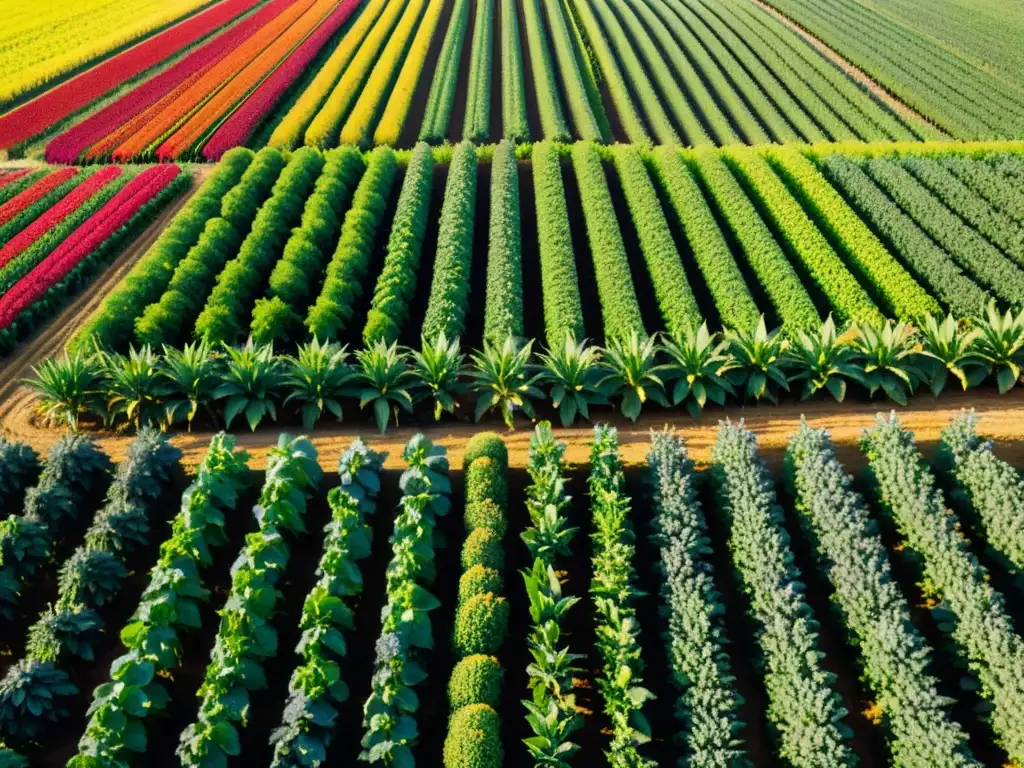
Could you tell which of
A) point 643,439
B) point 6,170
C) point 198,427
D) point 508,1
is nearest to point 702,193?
point 643,439

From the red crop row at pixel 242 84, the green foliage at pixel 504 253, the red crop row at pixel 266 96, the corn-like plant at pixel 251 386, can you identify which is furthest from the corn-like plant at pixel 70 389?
the red crop row at pixel 242 84

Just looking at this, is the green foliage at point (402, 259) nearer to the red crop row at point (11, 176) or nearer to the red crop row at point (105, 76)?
the red crop row at point (11, 176)

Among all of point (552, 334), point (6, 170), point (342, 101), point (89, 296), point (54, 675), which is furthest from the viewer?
point (342, 101)

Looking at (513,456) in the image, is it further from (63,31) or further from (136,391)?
(63,31)

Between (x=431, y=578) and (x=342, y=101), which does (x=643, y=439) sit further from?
(x=342, y=101)

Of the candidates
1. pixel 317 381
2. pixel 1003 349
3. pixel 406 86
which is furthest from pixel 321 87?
pixel 1003 349
